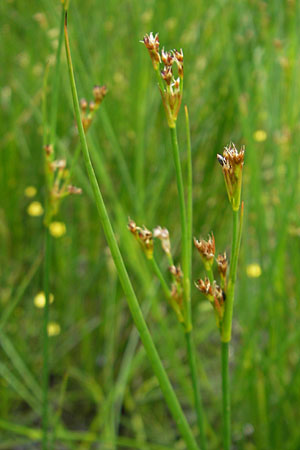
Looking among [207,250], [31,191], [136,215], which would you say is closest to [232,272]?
[207,250]

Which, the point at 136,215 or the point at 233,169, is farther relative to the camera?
the point at 136,215

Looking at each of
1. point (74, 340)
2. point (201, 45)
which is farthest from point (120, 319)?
point (201, 45)

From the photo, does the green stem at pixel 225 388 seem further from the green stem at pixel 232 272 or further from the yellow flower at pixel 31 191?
the yellow flower at pixel 31 191

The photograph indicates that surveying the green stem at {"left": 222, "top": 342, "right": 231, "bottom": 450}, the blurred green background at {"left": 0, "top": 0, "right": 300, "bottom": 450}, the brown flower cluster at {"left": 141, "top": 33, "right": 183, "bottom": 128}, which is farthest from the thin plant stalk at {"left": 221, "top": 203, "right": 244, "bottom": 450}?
the blurred green background at {"left": 0, "top": 0, "right": 300, "bottom": 450}

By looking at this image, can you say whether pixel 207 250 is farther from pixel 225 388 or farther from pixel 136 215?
pixel 136 215

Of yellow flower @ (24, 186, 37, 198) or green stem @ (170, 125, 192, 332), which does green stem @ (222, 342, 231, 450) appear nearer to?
green stem @ (170, 125, 192, 332)

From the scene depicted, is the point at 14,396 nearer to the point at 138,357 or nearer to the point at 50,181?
the point at 138,357

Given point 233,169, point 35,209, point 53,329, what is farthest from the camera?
point 35,209

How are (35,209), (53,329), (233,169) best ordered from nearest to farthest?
(233,169)
(53,329)
(35,209)

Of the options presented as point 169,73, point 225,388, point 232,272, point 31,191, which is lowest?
point 225,388
